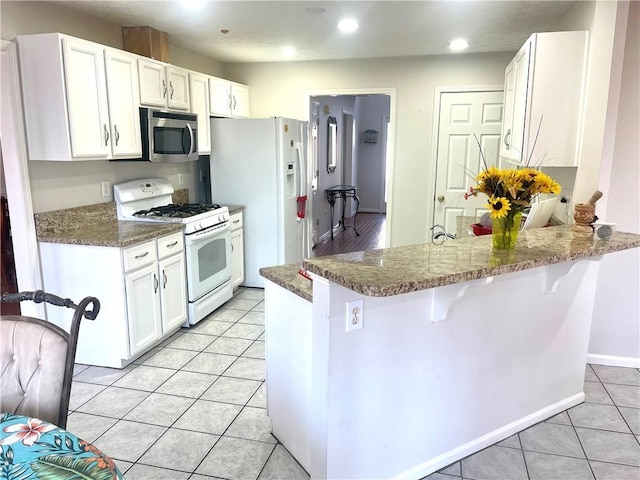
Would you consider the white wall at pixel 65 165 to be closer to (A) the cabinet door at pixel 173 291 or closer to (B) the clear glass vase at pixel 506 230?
(A) the cabinet door at pixel 173 291

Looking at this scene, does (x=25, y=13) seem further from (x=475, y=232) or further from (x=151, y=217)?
(x=475, y=232)

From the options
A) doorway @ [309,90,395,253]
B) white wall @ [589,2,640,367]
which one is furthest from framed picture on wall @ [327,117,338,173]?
white wall @ [589,2,640,367]

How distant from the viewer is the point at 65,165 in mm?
3131

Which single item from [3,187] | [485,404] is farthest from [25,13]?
[485,404]

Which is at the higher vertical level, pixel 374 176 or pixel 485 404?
pixel 374 176

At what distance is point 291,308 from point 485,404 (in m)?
1.05

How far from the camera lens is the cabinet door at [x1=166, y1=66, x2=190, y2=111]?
3773 millimetres

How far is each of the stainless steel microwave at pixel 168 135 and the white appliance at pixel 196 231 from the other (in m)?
0.37

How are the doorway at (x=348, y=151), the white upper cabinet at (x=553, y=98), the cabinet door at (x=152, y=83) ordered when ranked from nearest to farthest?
the white upper cabinet at (x=553, y=98)
the cabinet door at (x=152, y=83)
the doorway at (x=348, y=151)

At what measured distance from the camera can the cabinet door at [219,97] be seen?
4.48 meters

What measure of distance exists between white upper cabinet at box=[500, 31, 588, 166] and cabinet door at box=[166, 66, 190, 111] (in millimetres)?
2711

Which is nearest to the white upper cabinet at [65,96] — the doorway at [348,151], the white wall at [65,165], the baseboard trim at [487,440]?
the white wall at [65,165]

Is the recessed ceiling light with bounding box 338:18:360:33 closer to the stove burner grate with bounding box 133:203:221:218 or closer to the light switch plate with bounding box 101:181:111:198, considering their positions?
the stove burner grate with bounding box 133:203:221:218

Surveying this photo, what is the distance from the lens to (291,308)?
1991 mm
